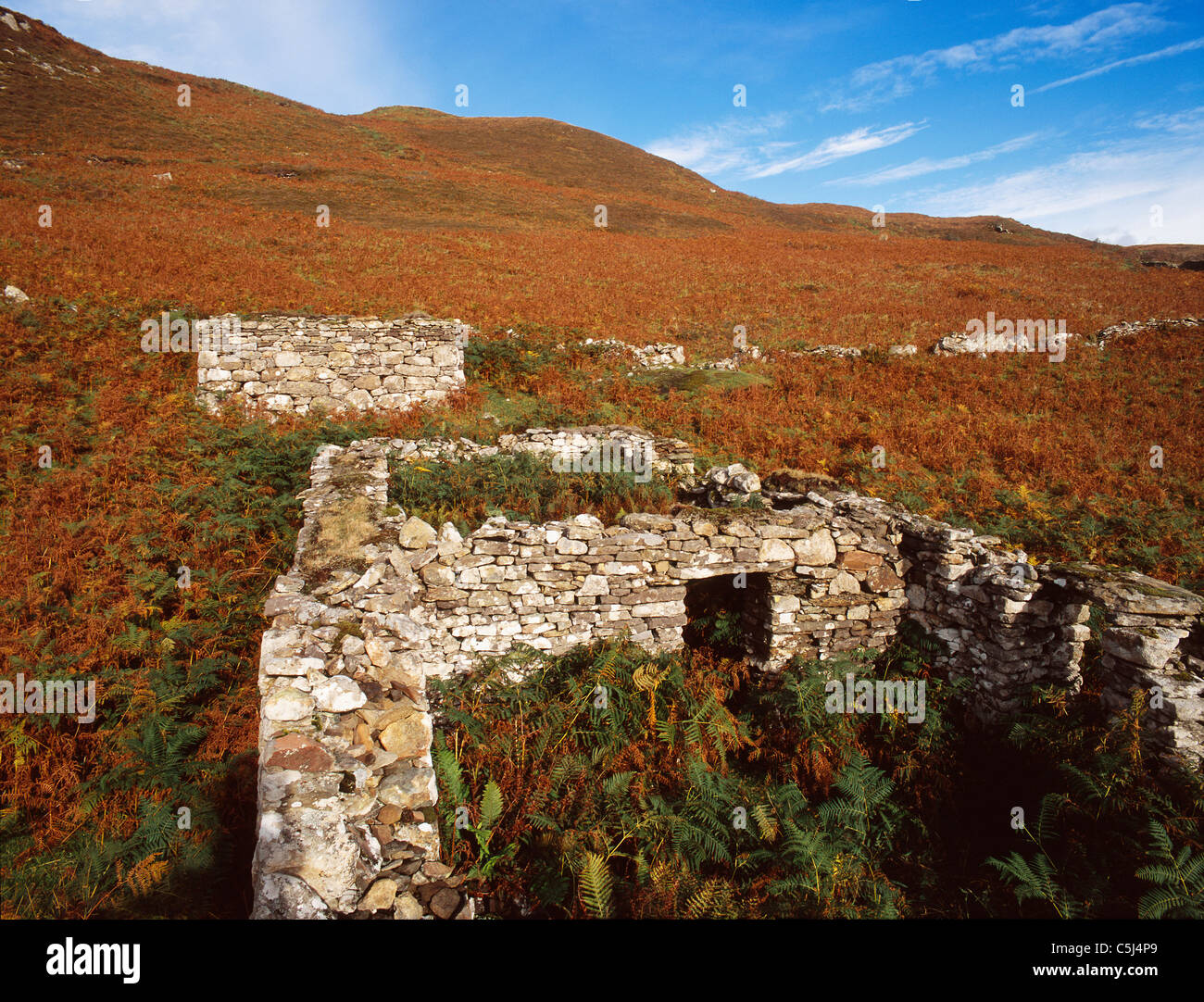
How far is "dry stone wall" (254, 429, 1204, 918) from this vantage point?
3.38m

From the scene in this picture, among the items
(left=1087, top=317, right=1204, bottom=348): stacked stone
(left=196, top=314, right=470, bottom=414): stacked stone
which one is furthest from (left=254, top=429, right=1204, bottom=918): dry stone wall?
(left=1087, top=317, right=1204, bottom=348): stacked stone

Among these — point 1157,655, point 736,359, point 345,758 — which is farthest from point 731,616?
point 736,359

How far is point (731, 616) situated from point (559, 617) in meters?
2.53

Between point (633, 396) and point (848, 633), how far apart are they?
360 inches

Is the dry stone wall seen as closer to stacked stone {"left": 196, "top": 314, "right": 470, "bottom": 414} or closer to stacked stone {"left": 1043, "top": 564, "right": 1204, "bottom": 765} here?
stacked stone {"left": 1043, "top": 564, "right": 1204, "bottom": 765}

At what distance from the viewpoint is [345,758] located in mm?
3582

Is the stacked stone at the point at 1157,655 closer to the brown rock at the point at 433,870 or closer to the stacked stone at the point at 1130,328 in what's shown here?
the brown rock at the point at 433,870

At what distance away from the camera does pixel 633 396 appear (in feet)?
47.9

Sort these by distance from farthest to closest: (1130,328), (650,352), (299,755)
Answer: (1130,328) → (650,352) → (299,755)

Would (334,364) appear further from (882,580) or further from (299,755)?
(882,580)

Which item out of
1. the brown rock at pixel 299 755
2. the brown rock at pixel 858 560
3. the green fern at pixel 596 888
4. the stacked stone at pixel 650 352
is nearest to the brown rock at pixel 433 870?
the brown rock at pixel 299 755

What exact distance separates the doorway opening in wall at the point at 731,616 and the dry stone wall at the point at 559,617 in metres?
0.04

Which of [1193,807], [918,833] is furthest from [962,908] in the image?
[1193,807]

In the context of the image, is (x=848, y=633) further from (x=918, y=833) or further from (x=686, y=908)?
(x=686, y=908)
